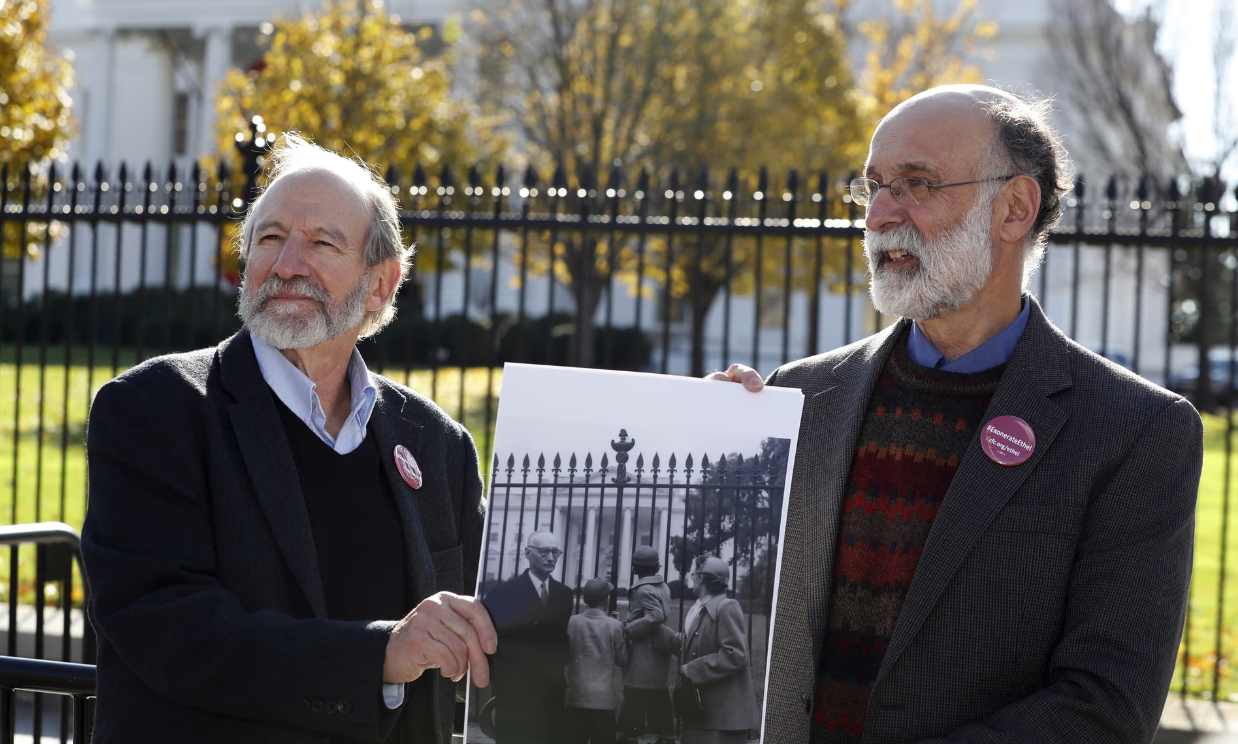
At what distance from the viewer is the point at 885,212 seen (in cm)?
239

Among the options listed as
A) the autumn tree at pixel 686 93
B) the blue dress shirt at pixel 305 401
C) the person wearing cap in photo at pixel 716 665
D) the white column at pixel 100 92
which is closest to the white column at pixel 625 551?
the person wearing cap in photo at pixel 716 665

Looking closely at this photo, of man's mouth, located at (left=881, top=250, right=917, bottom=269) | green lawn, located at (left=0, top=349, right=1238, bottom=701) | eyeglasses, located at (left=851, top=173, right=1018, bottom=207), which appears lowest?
green lawn, located at (left=0, top=349, right=1238, bottom=701)

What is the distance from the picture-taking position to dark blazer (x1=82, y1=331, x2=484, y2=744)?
2.07 metres

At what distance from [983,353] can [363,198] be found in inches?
53.2

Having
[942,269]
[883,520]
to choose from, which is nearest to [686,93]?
[942,269]

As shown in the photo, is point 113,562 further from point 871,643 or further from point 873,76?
point 873,76

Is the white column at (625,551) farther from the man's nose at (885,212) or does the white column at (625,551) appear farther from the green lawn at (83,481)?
the green lawn at (83,481)

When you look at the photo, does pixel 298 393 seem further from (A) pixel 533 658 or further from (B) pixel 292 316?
(A) pixel 533 658

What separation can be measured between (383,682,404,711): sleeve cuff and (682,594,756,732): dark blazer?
570 millimetres

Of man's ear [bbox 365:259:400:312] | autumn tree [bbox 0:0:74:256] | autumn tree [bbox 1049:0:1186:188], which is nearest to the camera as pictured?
man's ear [bbox 365:259:400:312]

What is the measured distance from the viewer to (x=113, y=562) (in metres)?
2.10

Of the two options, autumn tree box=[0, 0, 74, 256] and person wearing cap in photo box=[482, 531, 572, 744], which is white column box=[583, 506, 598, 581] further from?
autumn tree box=[0, 0, 74, 256]

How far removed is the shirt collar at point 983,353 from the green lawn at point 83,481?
3.53 m

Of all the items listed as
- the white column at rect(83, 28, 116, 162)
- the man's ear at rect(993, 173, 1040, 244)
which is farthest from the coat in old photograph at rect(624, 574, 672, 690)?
the white column at rect(83, 28, 116, 162)
